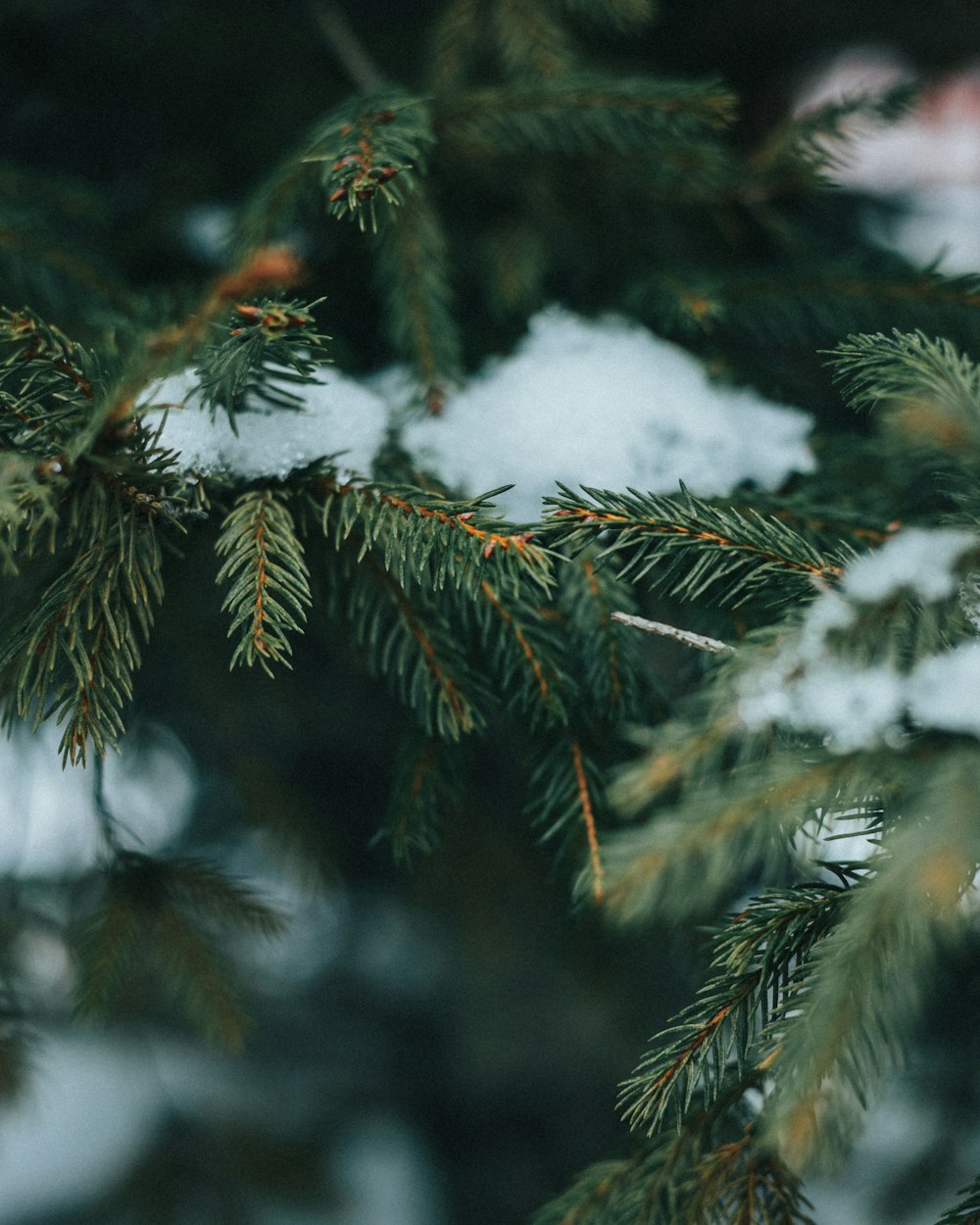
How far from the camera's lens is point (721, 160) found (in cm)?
93

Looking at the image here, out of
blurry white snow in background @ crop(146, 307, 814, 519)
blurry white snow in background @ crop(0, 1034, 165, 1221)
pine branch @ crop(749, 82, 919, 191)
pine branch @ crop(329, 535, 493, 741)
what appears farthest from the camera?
blurry white snow in background @ crop(0, 1034, 165, 1221)

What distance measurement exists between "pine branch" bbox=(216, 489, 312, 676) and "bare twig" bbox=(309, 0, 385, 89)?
31.7 inches

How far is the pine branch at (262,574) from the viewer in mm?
551

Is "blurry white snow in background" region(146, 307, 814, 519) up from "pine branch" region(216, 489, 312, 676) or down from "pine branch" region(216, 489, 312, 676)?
up

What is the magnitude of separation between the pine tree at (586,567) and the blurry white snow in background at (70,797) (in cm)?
5

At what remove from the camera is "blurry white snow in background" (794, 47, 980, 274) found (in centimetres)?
145

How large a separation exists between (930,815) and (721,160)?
798 millimetres

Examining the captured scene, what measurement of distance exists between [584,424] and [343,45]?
0.74m

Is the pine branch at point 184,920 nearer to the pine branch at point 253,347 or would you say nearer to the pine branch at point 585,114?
the pine branch at point 253,347

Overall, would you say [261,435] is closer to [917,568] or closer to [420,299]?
[420,299]

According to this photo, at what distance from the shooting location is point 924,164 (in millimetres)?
→ 2111

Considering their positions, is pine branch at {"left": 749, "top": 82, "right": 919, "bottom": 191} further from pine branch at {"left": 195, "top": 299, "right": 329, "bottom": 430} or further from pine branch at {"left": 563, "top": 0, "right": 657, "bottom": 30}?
pine branch at {"left": 195, "top": 299, "right": 329, "bottom": 430}

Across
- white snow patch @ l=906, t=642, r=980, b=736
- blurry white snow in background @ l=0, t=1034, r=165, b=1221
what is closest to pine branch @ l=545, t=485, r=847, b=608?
white snow patch @ l=906, t=642, r=980, b=736

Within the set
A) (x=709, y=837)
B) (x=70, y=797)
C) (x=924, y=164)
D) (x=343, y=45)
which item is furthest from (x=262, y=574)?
(x=924, y=164)
